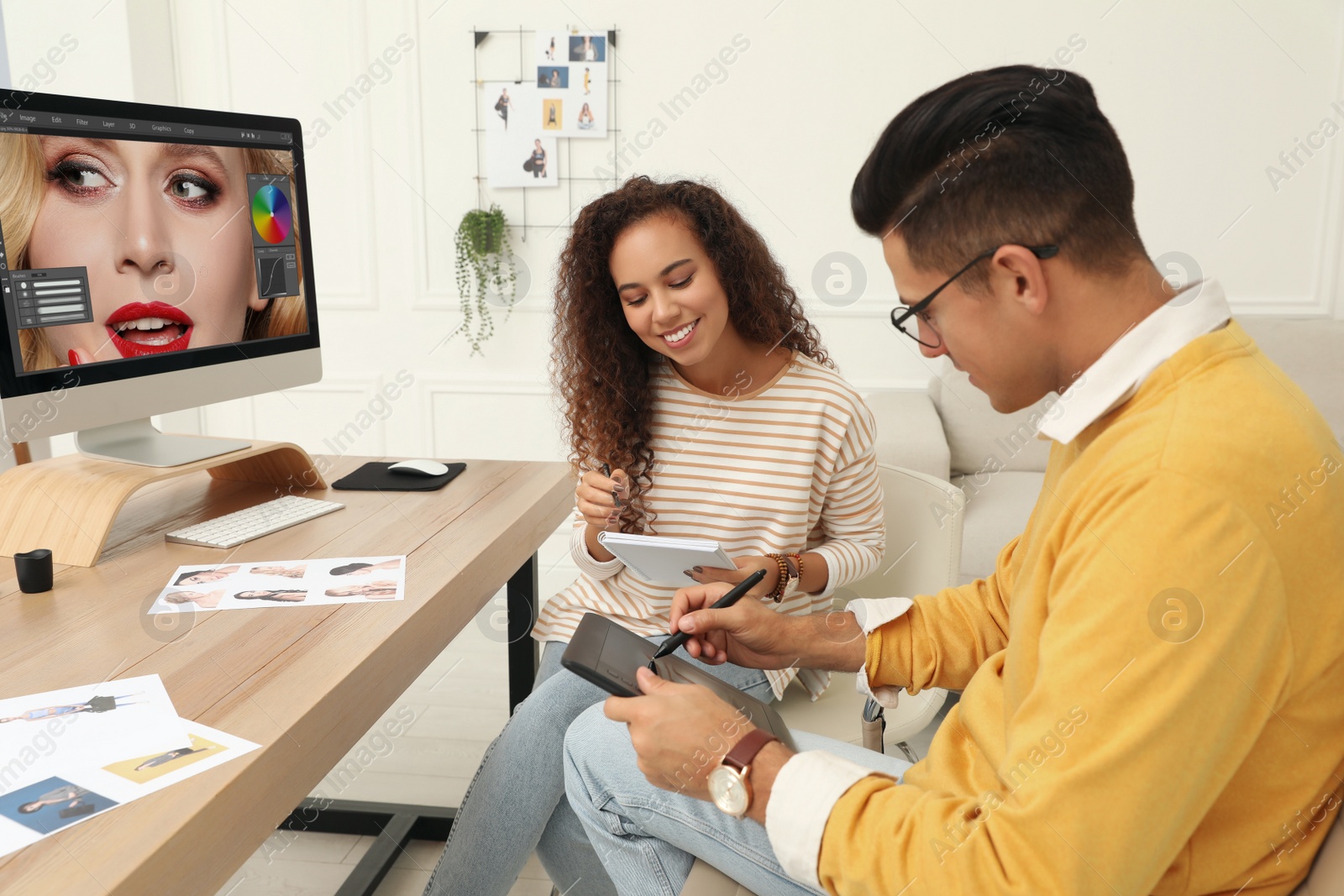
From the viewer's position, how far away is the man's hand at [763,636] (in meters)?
1.18

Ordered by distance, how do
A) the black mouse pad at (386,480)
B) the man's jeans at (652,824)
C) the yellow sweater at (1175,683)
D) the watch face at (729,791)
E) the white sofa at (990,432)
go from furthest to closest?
the white sofa at (990,432) → the black mouse pad at (386,480) → the man's jeans at (652,824) → the watch face at (729,791) → the yellow sweater at (1175,683)

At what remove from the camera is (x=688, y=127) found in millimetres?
3342

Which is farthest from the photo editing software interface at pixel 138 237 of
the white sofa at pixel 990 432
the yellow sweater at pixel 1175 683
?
the white sofa at pixel 990 432

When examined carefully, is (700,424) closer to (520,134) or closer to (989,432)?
(989,432)

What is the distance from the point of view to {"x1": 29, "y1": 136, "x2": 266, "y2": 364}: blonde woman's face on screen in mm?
1357

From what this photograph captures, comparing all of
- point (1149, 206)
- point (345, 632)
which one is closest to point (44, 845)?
point (345, 632)

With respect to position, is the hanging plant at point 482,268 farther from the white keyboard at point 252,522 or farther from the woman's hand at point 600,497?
the woman's hand at point 600,497

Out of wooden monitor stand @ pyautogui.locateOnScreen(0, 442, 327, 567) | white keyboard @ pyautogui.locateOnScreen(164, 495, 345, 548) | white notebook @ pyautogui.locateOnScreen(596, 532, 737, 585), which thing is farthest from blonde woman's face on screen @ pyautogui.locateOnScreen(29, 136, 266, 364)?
white notebook @ pyautogui.locateOnScreen(596, 532, 737, 585)

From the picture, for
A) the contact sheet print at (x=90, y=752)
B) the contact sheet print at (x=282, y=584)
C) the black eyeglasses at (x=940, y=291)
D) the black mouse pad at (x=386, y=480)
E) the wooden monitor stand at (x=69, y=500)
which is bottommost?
the contact sheet print at (x=90, y=752)

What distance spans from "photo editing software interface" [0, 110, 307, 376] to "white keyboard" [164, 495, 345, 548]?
28cm

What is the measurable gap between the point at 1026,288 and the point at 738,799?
19.8 inches

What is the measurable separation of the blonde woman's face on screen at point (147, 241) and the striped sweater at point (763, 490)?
2.33 ft

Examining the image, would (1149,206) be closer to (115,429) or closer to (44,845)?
(115,429)

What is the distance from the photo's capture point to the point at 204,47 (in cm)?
358
